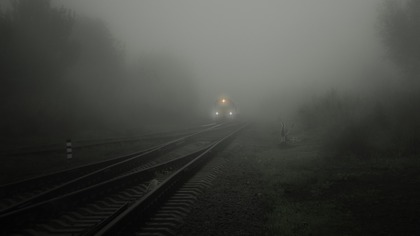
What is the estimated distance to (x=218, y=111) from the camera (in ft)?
162

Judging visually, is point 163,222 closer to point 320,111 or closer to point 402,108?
point 402,108

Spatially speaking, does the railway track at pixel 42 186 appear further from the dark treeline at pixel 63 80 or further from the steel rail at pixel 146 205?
the dark treeline at pixel 63 80

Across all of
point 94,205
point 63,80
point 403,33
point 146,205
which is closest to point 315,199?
point 146,205

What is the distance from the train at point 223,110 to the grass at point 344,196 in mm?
36085

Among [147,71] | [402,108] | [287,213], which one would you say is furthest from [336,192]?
[147,71]

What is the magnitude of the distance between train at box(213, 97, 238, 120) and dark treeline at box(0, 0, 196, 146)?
795 cm

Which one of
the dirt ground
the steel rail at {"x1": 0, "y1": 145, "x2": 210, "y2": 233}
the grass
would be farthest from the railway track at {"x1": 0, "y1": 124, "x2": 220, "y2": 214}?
the grass

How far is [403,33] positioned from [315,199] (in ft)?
110

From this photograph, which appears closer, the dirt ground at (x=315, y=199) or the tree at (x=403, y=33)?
the dirt ground at (x=315, y=199)

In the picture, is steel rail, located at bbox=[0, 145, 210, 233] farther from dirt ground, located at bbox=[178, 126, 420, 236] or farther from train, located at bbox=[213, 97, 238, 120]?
train, located at bbox=[213, 97, 238, 120]

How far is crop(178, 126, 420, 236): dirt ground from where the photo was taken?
6332 mm

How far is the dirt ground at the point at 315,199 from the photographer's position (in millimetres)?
6332

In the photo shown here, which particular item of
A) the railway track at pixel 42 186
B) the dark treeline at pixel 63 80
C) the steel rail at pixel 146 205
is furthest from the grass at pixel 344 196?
Result: the dark treeline at pixel 63 80

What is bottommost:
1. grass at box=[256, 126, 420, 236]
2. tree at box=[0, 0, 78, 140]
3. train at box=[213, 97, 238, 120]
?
grass at box=[256, 126, 420, 236]
